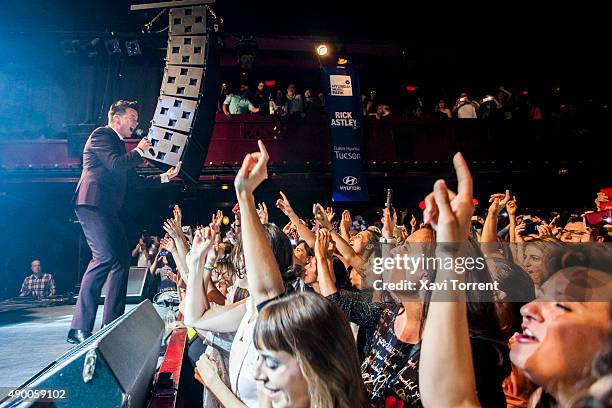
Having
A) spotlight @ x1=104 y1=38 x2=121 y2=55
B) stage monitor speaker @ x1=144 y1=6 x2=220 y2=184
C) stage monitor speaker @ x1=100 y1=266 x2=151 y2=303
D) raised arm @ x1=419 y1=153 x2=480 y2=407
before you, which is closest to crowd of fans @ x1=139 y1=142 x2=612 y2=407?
raised arm @ x1=419 y1=153 x2=480 y2=407

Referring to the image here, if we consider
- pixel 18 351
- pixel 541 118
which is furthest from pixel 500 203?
pixel 541 118

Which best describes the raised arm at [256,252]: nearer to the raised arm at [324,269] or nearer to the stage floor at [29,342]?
the raised arm at [324,269]

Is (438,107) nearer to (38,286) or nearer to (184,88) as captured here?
(184,88)

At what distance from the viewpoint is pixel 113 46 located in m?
10.0

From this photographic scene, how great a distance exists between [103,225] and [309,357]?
3027 mm

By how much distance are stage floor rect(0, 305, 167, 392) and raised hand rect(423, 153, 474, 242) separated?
8.96 ft

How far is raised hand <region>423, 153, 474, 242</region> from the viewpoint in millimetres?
1059

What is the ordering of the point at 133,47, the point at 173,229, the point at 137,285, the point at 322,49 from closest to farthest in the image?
1. the point at 173,229
2. the point at 137,285
3. the point at 133,47
4. the point at 322,49

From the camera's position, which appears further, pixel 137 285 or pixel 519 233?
pixel 137 285

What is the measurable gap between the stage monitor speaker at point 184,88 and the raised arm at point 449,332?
14.8 ft

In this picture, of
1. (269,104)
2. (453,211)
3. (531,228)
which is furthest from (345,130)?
(453,211)

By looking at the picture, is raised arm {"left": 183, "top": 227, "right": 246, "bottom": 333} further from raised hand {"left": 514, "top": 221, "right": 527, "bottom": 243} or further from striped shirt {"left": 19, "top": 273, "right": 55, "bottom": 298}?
striped shirt {"left": 19, "top": 273, "right": 55, "bottom": 298}

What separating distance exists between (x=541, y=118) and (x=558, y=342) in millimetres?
11511

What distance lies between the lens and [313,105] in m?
11.2
